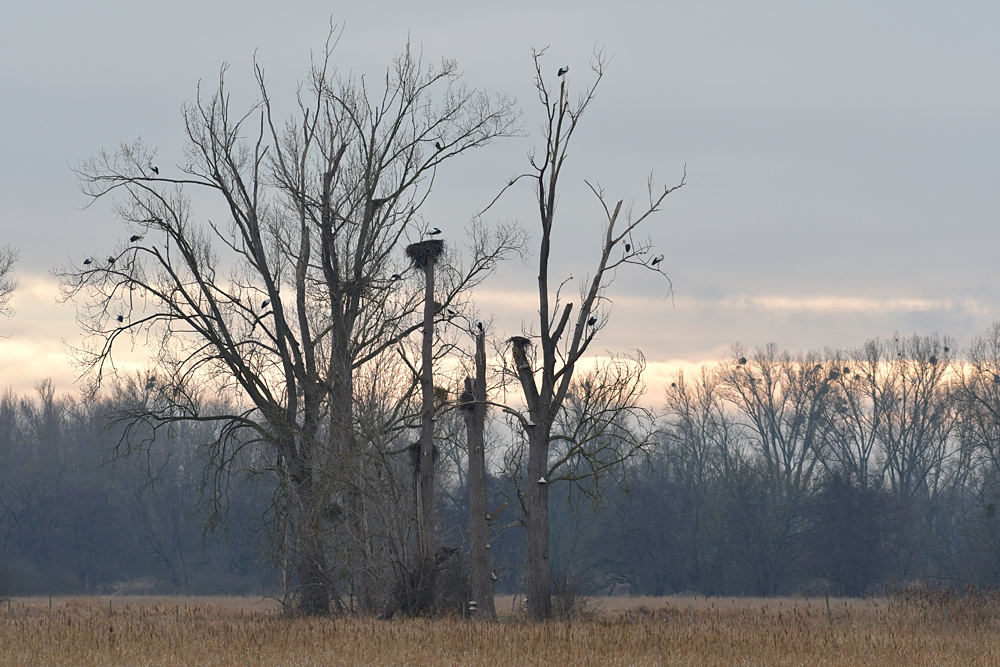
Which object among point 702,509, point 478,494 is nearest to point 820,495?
point 702,509

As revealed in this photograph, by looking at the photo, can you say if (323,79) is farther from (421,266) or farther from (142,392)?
(142,392)

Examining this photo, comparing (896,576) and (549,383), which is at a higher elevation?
(549,383)

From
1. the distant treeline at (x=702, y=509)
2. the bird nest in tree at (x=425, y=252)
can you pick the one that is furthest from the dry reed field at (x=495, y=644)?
the distant treeline at (x=702, y=509)

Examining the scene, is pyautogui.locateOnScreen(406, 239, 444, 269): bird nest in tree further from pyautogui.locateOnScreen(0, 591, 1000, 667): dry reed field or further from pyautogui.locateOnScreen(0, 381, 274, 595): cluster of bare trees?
pyautogui.locateOnScreen(0, 381, 274, 595): cluster of bare trees

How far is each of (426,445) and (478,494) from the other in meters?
1.60

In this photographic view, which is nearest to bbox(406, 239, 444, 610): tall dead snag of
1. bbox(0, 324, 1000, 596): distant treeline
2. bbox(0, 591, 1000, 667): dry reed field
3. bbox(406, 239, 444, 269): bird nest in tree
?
bbox(406, 239, 444, 269): bird nest in tree

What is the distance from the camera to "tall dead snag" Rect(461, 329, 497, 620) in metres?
20.4

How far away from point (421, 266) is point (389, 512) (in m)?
5.72

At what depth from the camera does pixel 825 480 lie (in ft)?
155

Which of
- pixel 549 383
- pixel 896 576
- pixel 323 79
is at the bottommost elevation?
pixel 896 576

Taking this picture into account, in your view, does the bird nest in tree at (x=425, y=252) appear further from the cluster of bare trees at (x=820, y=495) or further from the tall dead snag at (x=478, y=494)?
the cluster of bare trees at (x=820, y=495)

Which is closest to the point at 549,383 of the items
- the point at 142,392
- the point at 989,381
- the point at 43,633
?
the point at 43,633

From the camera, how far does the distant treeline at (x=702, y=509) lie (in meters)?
46.6

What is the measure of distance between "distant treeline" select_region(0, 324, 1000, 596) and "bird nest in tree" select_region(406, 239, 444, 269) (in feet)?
78.7
